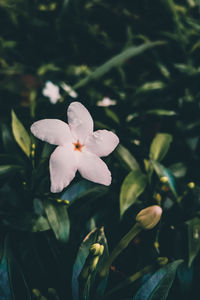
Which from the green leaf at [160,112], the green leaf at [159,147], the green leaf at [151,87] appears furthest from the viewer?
the green leaf at [151,87]

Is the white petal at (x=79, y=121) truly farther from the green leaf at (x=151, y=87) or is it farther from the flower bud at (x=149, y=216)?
the green leaf at (x=151, y=87)

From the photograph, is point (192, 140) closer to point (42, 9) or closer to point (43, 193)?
point (43, 193)

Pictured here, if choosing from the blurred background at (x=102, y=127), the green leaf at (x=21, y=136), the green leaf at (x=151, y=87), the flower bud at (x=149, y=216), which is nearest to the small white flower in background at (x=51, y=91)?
the blurred background at (x=102, y=127)

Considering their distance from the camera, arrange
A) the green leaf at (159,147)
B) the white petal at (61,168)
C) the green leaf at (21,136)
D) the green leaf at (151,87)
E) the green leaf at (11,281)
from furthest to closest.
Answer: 1. the green leaf at (151,87)
2. the green leaf at (159,147)
3. the green leaf at (21,136)
4. the green leaf at (11,281)
5. the white petal at (61,168)

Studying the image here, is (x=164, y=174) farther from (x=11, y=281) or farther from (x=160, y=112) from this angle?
(x=11, y=281)

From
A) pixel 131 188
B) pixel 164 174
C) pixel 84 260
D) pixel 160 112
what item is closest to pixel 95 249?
pixel 84 260

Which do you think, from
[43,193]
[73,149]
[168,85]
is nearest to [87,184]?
[43,193]

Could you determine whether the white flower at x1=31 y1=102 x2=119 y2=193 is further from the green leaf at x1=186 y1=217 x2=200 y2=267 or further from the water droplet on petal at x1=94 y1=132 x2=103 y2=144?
the green leaf at x1=186 y1=217 x2=200 y2=267
